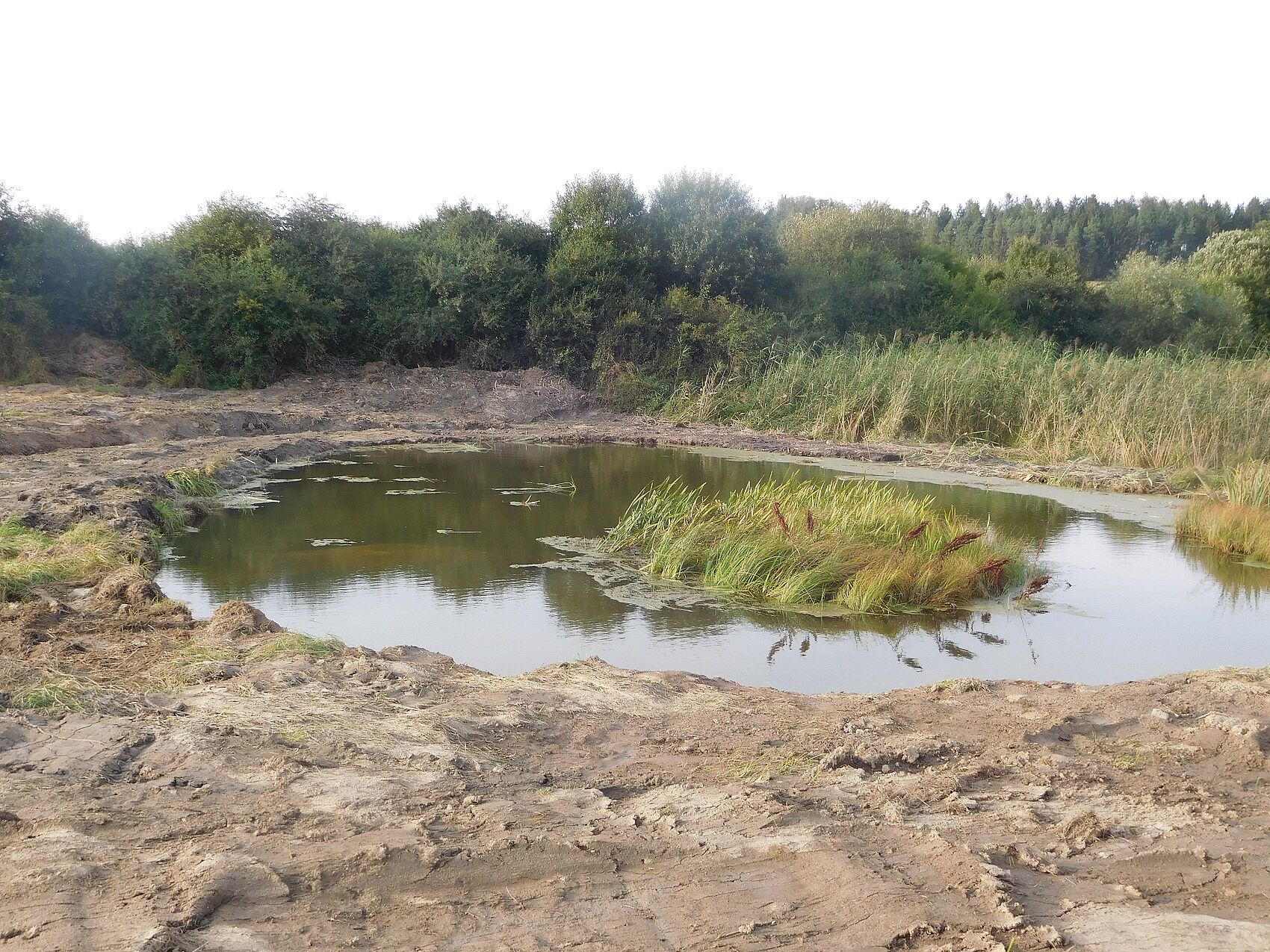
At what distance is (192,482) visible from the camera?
1112 cm

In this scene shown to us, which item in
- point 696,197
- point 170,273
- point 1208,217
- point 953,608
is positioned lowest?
point 953,608

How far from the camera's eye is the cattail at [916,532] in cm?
805

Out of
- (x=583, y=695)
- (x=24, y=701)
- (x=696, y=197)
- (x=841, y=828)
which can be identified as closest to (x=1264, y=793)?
(x=841, y=828)

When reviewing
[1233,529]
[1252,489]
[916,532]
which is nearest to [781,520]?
[916,532]

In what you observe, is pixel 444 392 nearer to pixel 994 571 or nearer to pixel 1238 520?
pixel 994 571

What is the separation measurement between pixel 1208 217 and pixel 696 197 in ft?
212

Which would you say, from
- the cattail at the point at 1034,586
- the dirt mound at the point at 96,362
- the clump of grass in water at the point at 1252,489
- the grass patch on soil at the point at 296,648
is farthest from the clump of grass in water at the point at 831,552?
the dirt mound at the point at 96,362

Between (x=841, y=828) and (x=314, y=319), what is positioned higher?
(x=314, y=319)

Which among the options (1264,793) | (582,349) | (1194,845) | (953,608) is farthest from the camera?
(582,349)

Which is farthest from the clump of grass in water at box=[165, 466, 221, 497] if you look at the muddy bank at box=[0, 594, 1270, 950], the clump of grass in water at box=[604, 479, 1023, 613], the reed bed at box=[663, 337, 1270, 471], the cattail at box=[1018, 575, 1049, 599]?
the reed bed at box=[663, 337, 1270, 471]

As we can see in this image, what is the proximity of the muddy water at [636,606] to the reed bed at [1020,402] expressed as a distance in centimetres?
347

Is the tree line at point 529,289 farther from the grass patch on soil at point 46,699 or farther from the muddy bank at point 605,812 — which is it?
the muddy bank at point 605,812

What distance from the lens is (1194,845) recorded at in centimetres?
339

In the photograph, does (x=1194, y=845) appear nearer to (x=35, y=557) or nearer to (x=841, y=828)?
(x=841, y=828)
